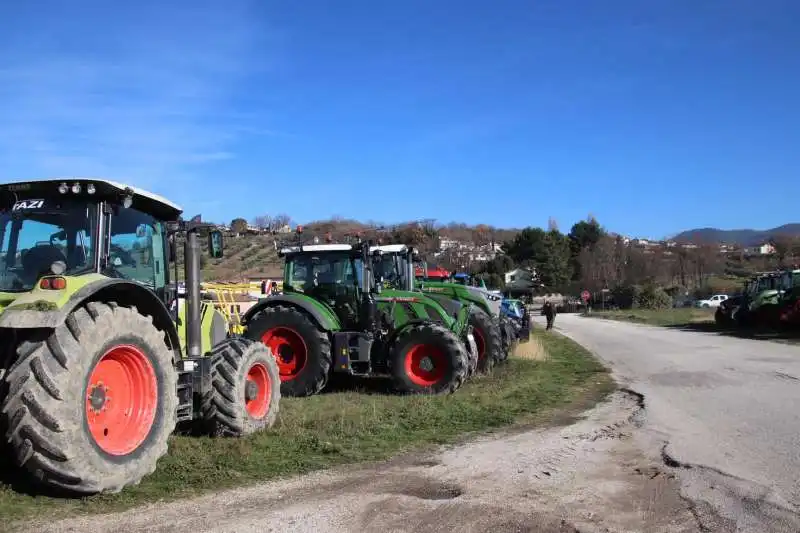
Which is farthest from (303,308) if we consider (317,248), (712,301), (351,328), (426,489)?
(712,301)

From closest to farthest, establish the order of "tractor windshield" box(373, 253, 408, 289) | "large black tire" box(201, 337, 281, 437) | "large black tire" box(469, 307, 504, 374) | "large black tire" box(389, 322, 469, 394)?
"large black tire" box(201, 337, 281, 437) → "large black tire" box(389, 322, 469, 394) → "tractor windshield" box(373, 253, 408, 289) → "large black tire" box(469, 307, 504, 374)

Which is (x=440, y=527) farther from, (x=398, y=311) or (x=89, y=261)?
(x=398, y=311)

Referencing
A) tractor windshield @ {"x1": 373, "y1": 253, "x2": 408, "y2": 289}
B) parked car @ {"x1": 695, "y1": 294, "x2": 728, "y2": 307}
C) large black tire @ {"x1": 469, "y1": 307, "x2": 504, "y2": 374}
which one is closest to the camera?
tractor windshield @ {"x1": 373, "y1": 253, "x2": 408, "y2": 289}

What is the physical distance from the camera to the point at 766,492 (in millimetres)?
5457

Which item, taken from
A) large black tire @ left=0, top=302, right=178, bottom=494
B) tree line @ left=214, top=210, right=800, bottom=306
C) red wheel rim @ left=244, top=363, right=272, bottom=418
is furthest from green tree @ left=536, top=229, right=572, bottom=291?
large black tire @ left=0, top=302, right=178, bottom=494

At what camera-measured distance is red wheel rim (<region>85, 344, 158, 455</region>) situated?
5.22 metres

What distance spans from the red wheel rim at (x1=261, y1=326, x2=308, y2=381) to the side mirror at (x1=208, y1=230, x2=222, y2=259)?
442 centimetres

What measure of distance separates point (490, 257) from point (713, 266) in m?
23.2

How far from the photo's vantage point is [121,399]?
18.2 ft

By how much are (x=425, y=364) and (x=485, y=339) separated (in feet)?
10.7

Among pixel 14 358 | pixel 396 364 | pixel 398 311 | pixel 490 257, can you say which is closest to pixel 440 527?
pixel 14 358

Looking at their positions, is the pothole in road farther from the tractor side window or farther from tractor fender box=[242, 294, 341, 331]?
tractor fender box=[242, 294, 341, 331]

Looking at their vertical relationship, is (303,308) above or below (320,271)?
below

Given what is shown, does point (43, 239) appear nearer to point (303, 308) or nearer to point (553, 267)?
point (303, 308)
